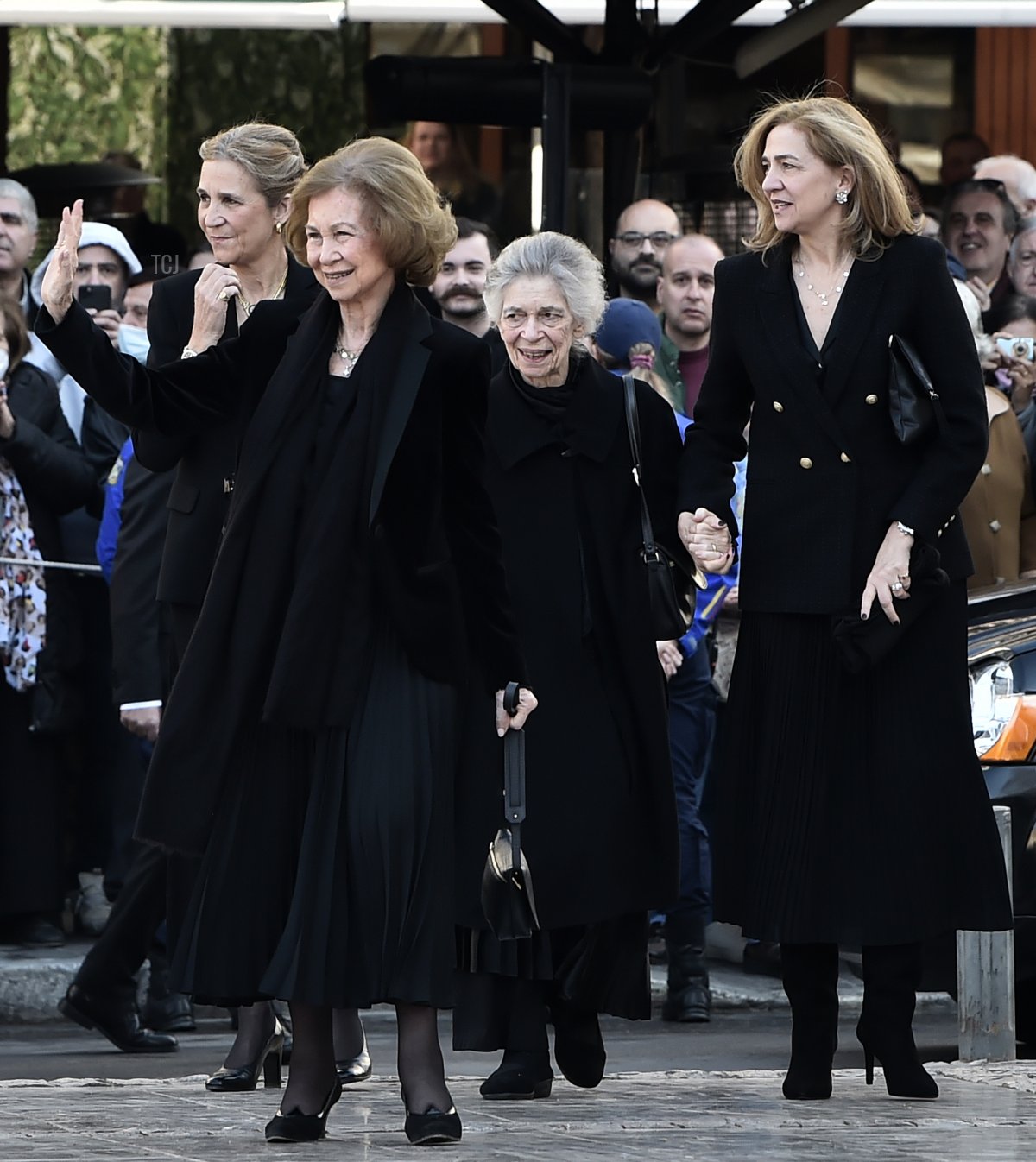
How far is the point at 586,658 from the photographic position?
6676 millimetres

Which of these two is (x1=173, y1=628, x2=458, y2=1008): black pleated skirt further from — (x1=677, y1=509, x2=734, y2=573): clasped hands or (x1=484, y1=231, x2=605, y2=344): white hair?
(x1=484, y1=231, x2=605, y2=344): white hair

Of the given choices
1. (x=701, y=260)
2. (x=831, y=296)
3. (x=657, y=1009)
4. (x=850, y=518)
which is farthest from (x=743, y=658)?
(x=701, y=260)

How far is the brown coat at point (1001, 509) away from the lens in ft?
31.4

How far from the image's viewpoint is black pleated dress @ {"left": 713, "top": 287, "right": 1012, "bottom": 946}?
20.2 feet

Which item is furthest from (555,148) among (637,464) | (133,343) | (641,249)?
(637,464)

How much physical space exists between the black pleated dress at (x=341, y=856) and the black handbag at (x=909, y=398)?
1.30 metres

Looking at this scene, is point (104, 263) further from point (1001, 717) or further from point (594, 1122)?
point (594, 1122)

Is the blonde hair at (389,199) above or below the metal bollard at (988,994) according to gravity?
above

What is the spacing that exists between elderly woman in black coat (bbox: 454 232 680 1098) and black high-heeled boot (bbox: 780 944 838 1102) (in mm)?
514

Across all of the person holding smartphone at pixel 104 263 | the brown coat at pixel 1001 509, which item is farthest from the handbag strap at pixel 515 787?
the person holding smartphone at pixel 104 263

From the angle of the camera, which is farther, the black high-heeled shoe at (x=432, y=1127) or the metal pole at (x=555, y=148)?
the metal pole at (x=555, y=148)

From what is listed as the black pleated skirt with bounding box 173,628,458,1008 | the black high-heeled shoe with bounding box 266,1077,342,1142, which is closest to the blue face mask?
the black pleated skirt with bounding box 173,628,458,1008

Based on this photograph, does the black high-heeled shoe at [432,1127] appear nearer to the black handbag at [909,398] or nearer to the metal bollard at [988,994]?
the black handbag at [909,398]

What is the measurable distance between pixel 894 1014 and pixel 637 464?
4.87 ft
